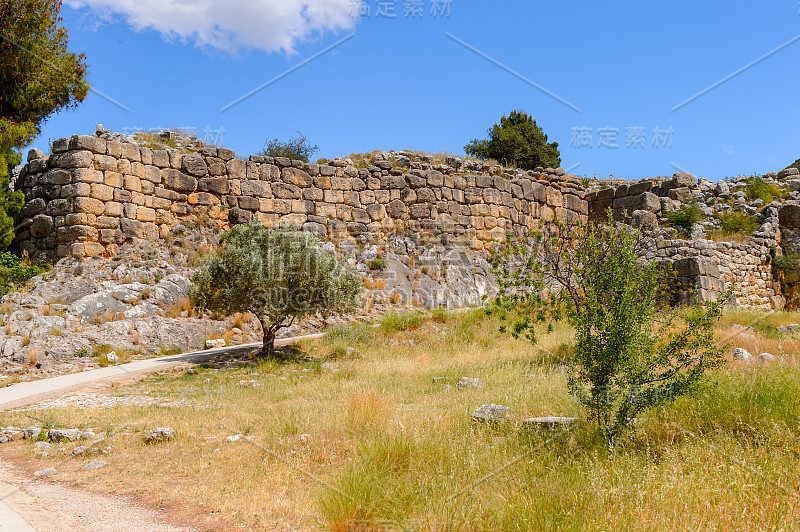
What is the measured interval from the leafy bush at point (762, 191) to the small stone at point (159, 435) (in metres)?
18.8

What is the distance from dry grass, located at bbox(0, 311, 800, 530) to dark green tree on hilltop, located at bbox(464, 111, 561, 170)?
18.7 metres

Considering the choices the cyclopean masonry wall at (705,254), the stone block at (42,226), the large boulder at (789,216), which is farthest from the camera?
the large boulder at (789,216)

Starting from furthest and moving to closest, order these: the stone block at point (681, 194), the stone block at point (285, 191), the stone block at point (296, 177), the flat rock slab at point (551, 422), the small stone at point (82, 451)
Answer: the stone block at point (681, 194), the stone block at point (296, 177), the stone block at point (285, 191), the small stone at point (82, 451), the flat rock slab at point (551, 422)

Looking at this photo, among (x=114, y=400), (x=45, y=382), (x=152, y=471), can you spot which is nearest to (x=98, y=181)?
(x=45, y=382)

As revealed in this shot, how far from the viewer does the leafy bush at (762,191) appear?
61.9 feet

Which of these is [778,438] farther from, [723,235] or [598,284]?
[723,235]

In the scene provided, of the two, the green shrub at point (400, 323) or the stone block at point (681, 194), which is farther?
the stone block at point (681, 194)

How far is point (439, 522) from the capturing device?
3.86 metres

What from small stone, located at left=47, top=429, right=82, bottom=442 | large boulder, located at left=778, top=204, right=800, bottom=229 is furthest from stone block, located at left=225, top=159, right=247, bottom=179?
large boulder, located at left=778, top=204, right=800, bottom=229

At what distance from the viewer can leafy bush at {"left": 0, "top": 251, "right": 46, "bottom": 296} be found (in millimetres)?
13383

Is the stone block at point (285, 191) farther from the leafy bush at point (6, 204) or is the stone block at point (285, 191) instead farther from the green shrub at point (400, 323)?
the leafy bush at point (6, 204)

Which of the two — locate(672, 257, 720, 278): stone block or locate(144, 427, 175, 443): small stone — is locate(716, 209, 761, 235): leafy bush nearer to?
locate(672, 257, 720, 278): stone block

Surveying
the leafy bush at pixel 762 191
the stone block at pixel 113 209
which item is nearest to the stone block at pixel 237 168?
the stone block at pixel 113 209

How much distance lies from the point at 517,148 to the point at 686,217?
9.86 meters
